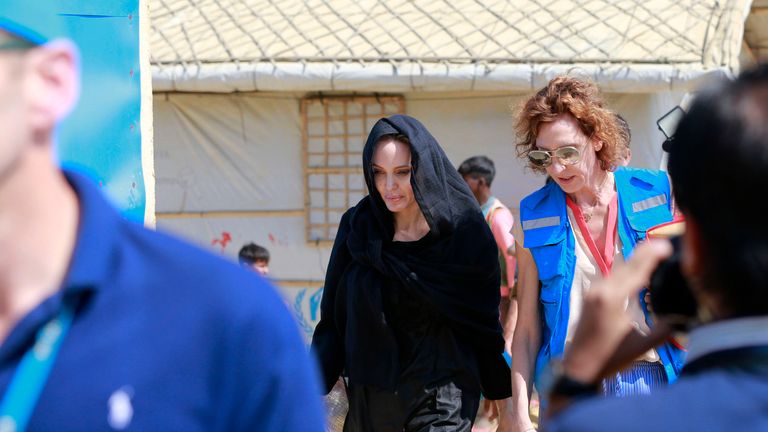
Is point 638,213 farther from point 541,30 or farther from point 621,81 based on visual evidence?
point 541,30

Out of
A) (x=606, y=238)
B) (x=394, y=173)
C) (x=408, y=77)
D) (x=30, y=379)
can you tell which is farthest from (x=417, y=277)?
(x=408, y=77)

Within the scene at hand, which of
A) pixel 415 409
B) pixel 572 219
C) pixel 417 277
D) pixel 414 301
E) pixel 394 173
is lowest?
pixel 415 409

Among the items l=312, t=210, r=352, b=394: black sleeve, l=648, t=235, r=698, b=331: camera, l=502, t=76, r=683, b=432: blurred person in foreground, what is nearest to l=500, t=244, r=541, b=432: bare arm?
l=502, t=76, r=683, b=432: blurred person in foreground

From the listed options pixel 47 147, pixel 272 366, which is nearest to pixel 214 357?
pixel 272 366

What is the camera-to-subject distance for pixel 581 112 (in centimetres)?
414

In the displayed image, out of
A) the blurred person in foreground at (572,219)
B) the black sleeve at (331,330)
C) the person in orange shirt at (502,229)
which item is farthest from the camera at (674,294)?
the person in orange shirt at (502,229)

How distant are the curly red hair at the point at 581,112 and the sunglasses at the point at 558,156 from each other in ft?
0.25

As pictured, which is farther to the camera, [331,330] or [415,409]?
[331,330]

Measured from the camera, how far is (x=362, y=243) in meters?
4.70

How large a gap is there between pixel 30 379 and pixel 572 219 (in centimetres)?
285

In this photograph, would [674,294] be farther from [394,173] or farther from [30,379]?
[394,173]

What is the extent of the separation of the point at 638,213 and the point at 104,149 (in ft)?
6.17

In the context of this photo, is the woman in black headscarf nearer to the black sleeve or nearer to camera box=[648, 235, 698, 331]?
the black sleeve

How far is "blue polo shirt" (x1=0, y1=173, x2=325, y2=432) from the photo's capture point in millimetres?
1588
